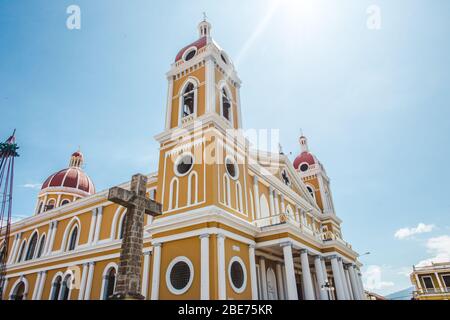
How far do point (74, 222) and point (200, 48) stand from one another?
1507 centimetres

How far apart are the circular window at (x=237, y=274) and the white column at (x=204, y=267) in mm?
1173

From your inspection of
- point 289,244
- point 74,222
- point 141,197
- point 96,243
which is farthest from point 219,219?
point 74,222

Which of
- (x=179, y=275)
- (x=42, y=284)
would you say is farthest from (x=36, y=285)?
(x=179, y=275)

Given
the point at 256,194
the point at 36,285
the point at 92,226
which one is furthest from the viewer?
the point at 36,285

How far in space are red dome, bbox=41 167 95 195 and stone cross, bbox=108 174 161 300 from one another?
24822 millimetres

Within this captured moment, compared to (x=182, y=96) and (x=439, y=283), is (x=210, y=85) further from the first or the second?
(x=439, y=283)

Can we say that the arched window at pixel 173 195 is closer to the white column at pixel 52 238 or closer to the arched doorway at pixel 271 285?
the arched doorway at pixel 271 285

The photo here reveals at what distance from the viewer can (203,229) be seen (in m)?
12.4

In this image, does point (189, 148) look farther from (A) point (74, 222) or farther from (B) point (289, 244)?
(A) point (74, 222)

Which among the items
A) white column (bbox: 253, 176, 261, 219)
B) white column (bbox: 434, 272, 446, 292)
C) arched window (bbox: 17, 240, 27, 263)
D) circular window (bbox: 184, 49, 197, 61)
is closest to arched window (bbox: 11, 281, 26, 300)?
arched window (bbox: 17, 240, 27, 263)

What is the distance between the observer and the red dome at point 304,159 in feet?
95.9

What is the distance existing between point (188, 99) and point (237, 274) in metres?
10.5
